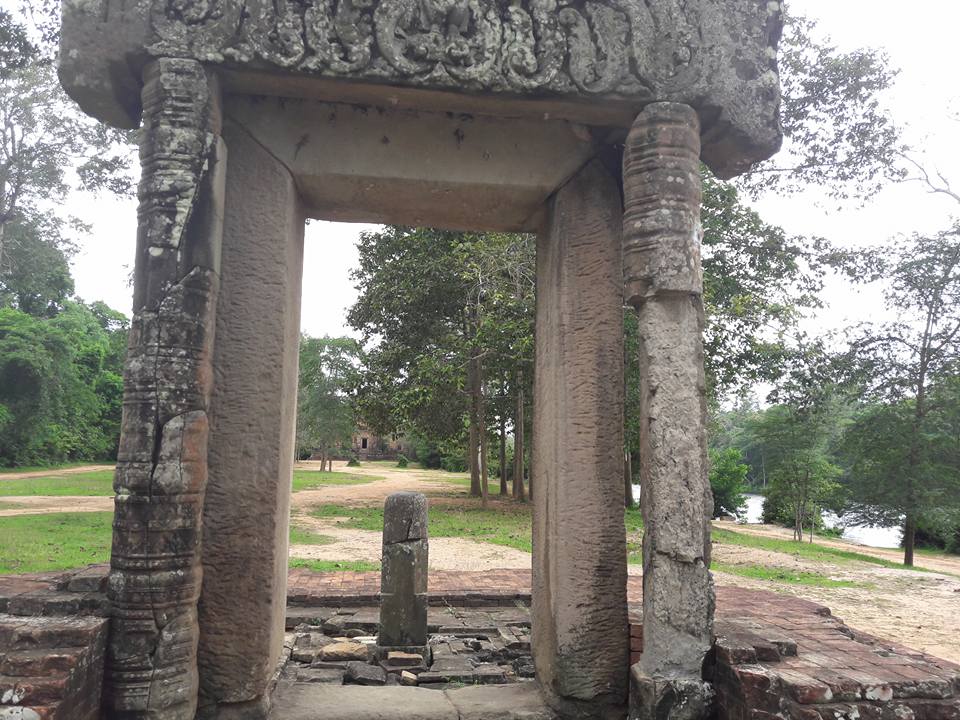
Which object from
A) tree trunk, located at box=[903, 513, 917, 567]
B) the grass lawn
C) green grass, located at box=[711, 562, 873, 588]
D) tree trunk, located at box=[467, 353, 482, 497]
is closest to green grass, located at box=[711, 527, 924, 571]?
tree trunk, located at box=[903, 513, 917, 567]

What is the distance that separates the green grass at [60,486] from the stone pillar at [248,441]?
51.1ft

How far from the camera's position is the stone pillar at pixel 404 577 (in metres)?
4.64

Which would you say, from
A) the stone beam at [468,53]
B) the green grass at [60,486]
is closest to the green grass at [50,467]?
the green grass at [60,486]

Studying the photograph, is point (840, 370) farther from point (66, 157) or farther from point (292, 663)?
point (66, 157)

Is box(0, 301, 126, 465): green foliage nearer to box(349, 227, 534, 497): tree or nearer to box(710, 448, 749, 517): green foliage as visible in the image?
box(349, 227, 534, 497): tree

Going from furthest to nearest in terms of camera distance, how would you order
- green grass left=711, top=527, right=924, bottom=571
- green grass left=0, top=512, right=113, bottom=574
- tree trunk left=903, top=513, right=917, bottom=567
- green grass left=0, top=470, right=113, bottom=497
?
green grass left=0, top=470, right=113, bottom=497, tree trunk left=903, top=513, right=917, bottom=567, green grass left=711, top=527, right=924, bottom=571, green grass left=0, top=512, right=113, bottom=574

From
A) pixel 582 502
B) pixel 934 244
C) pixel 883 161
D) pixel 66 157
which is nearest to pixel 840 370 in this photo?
pixel 934 244

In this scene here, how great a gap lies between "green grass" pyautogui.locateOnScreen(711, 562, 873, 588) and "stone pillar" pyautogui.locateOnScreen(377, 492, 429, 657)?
5964 millimetres

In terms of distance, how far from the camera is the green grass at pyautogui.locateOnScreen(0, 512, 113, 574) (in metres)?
7.45

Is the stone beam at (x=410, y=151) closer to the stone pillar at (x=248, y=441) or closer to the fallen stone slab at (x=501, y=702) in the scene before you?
the stone pillar at (x=248, y=441)

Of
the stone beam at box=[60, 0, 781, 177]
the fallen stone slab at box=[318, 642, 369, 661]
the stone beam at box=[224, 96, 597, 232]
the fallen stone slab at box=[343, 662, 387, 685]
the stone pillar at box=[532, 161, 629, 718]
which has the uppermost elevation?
the stone beam at box=[60, 0, 781, 177]

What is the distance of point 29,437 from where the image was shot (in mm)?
24969

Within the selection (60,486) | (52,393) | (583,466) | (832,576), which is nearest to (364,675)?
(583,466)

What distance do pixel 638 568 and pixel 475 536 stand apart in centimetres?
347
